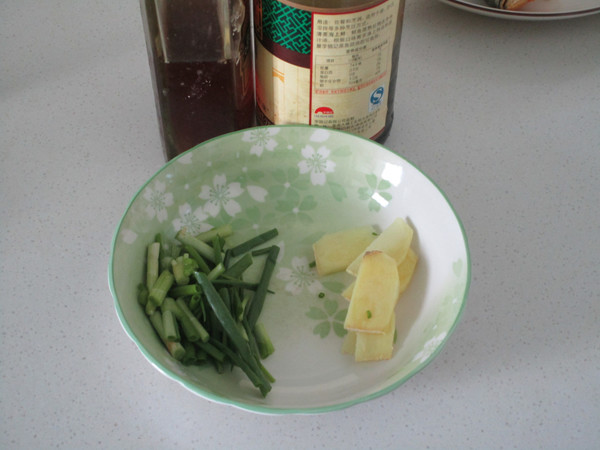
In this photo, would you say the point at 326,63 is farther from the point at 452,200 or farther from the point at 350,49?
the point at 452,200

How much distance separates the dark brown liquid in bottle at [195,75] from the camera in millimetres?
674

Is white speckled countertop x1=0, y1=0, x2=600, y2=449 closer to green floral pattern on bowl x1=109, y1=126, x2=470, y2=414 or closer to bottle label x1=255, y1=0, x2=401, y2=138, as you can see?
green floral pattern on bowl x1=109, y1=126, x2=470, y2=414

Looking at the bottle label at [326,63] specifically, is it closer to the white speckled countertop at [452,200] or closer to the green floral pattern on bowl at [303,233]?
the green floral pattern on bowl at [303,233]

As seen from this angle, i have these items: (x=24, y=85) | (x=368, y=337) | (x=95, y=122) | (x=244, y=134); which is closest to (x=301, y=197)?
(x=244, y=134)

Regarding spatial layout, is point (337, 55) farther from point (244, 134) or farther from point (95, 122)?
point (95, 122)

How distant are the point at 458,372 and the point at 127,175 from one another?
1.55 ft

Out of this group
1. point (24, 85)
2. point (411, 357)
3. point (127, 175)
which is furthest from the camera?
point (24, 85)

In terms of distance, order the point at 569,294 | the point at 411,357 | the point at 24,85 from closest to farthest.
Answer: the point at 411,357
the point at 569,294
the point at 24,85

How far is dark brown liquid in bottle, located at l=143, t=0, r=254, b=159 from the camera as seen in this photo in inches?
26.5

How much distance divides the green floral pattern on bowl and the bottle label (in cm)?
3

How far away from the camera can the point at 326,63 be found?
0.69 meters

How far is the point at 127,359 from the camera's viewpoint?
2.16 feet

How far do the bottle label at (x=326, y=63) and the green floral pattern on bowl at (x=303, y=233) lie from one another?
30 millimetres

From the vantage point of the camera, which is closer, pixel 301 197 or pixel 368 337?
pixel 368 337
